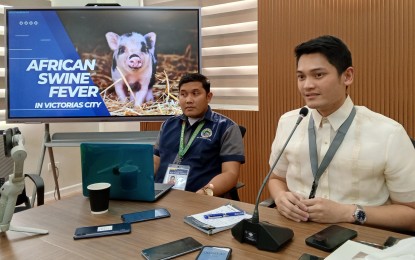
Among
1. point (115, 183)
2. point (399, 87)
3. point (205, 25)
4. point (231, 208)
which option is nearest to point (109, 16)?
point (205, 25)

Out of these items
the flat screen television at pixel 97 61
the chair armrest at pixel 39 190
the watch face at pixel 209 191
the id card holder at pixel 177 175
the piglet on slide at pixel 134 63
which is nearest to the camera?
the watch face at pixel 209 191

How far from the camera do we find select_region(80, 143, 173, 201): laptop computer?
1.57 metres

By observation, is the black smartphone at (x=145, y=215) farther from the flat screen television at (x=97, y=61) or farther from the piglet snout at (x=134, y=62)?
the piglet snout at (x=134, y=62)

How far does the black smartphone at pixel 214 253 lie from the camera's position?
108 centimetres

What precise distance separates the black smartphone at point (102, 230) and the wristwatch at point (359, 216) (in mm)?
850

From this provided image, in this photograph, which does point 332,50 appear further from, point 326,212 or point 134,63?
point 134,63

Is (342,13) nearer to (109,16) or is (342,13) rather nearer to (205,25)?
(205,25)

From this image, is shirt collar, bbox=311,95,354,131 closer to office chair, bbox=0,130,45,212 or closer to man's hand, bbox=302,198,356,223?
man's hand, bbox=302,198,356,223

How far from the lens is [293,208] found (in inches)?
54.1

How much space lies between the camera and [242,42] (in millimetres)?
3631

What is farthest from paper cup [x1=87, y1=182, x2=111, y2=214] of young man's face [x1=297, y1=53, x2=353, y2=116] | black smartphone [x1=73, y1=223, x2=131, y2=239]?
young man's face [x1=297, y1=53, x2=353, y2=116]

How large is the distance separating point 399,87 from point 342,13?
0.75 metres

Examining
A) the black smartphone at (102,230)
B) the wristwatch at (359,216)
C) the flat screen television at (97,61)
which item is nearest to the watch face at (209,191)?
the black smartphone at (102,230)

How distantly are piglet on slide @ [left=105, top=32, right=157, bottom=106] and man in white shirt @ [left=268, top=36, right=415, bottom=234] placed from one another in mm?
1734
